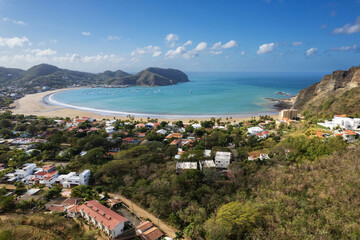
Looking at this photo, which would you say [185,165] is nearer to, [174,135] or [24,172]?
[174,135]

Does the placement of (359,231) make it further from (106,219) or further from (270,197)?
(106,219)

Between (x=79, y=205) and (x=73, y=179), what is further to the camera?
(x=73, y=179)

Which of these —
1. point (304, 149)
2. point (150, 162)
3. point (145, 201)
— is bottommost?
point (145, 201)

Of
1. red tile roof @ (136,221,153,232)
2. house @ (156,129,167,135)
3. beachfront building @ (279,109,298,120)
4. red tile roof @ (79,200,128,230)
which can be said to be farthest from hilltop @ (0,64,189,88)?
red tile roof @ (136,221,153,232)

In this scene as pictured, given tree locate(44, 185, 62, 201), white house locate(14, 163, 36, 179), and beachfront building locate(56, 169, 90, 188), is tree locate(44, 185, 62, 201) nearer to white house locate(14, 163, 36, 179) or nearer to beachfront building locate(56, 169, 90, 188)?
beachfront building locate(56, 169, 90, 188)

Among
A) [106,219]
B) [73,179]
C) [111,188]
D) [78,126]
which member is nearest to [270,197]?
[106,219]

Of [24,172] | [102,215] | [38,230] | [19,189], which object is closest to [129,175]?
[102,215]

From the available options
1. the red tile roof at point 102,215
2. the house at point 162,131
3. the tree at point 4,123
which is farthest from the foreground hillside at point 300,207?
the tree at point 4,123
